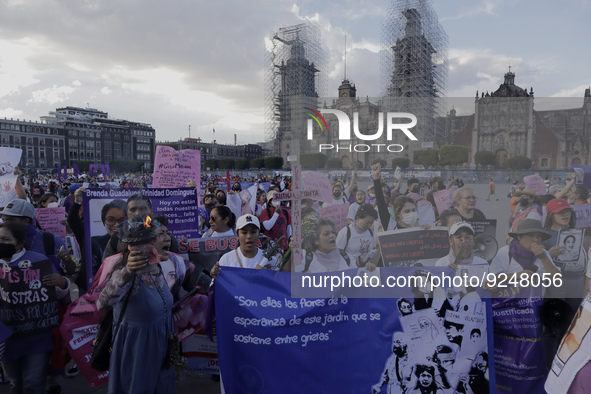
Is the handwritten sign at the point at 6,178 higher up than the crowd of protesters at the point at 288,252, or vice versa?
the handwritten sign at the point at 6,178

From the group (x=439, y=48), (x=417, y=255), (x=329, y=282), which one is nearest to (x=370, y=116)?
(x=417, y=255)

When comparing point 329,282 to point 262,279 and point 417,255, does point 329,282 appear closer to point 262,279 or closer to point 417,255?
point 262,279

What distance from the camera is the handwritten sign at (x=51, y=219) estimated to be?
531 centimetres

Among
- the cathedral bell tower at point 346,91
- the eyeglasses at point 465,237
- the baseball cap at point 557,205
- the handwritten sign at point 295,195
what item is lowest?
the eyeglasses at point 465,237

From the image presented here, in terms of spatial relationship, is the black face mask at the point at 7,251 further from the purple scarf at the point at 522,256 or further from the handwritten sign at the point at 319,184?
the purple scarf at the point at 522,256

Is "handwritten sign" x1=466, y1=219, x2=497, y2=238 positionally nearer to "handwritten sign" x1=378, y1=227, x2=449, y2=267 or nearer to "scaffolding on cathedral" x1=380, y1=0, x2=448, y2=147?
"handwritten sign" x1=378, y1=227, x2=449, y2=267

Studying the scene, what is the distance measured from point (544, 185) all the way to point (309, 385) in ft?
12.2

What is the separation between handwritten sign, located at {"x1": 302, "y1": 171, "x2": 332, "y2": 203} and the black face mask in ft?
8.23

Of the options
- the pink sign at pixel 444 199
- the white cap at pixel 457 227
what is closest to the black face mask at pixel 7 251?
the white cap at pixel 457 227

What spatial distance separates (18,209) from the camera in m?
3.67

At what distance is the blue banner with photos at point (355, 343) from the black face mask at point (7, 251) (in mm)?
1728

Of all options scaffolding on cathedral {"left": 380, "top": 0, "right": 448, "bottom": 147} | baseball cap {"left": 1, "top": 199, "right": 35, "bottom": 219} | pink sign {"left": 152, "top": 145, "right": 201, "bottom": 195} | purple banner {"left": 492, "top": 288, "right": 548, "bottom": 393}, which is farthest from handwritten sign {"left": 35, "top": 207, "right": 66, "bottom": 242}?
scaffolding on cathedral {"left": 380, "top": 0, "right": 448, "bottom": 147}

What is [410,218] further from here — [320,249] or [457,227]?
[320,249]

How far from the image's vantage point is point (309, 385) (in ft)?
10.3
